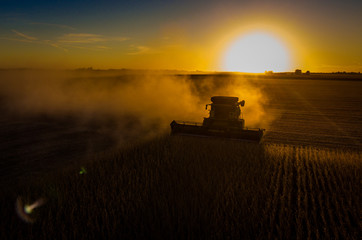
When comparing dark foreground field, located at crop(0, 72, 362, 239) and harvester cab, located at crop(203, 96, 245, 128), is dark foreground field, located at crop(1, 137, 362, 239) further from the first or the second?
harvester cab, located at crop(203, 96, 245, 128)

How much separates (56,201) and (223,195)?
4.76 meters

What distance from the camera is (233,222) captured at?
6.71 metres

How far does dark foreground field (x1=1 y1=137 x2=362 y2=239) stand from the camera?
6.39 m

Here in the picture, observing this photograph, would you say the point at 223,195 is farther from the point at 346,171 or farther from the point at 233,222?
the point at 346,171

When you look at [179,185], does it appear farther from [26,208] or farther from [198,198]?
[26,208]

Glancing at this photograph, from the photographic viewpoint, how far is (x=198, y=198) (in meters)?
7.80

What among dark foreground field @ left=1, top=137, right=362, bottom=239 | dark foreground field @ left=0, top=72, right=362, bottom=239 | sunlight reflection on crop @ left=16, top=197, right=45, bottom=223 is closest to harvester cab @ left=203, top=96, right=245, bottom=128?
dark foreground field @ left=0, top=72, right=362, bottom=239

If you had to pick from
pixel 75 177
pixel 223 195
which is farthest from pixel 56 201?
pixel 223 195

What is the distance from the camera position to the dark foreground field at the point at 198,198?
6.39 meters

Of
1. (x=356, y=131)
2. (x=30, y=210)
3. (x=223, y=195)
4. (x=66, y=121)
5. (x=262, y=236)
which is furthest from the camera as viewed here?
(x=66, y=121)

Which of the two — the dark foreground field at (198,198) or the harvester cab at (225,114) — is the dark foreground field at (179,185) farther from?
the harvester cab at (225,114)

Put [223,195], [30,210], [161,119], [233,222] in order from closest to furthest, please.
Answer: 1. [233,222]
2. [30,210]
3. [223,195]
4. [161,119]

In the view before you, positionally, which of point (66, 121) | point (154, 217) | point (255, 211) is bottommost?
point (66, 121)

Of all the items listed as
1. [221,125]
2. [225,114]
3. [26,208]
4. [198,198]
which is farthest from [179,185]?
[225,114]
